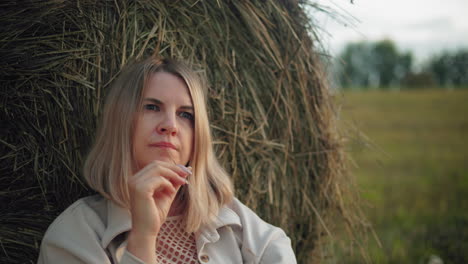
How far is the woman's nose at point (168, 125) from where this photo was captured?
1730 mm

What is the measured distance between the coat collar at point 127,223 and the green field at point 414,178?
3.22 feet

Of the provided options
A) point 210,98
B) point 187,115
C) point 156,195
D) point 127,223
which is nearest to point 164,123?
point 187,115

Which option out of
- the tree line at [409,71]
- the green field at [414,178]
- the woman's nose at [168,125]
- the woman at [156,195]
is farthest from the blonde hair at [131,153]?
the tree line at [409,71]

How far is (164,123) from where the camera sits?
5.70 feet

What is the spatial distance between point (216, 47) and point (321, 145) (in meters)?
0.78

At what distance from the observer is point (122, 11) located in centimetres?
200

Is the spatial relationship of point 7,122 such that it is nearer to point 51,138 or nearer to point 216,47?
point 51,138

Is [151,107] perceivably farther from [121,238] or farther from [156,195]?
[121,238]

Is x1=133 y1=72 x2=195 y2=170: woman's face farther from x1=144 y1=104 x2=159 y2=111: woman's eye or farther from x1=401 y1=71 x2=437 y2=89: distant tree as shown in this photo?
x1=401 y1=71 x2=437 y2=89: distant tree

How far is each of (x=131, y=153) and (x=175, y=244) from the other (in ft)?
1.23

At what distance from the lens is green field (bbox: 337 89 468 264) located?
11.5ft

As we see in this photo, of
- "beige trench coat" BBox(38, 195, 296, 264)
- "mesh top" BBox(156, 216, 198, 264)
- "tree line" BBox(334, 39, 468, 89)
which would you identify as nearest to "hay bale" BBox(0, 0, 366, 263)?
"beige trench coat" BBox(38, 195, 296, 264)

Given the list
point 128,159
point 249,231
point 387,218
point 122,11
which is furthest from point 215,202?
point 387,218

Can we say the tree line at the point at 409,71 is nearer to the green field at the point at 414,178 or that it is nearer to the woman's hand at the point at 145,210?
the green field at the point at 414,178
